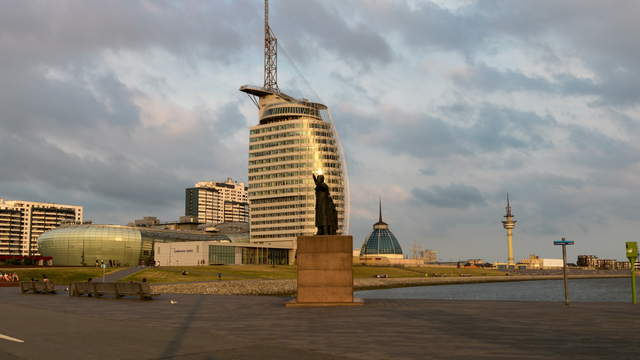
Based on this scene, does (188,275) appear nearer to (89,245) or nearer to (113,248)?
(113,248)

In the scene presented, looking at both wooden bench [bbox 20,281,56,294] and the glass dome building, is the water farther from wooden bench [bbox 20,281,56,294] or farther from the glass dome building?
the glass dome building

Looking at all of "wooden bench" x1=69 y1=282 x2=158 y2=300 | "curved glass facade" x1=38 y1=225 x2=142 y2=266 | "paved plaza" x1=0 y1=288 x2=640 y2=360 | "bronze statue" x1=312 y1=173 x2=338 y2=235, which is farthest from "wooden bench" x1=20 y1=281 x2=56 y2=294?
"curved glass facade" x1=38 y1=225 x2=142 y2=266

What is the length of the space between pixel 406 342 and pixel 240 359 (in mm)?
5263

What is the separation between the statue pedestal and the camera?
104 feet

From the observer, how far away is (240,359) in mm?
13750

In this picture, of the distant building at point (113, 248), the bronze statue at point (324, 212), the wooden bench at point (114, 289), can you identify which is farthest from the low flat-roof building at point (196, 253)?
the bronze statue at point (324, 212)

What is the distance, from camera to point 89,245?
173750 mm

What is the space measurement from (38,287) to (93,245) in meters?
137

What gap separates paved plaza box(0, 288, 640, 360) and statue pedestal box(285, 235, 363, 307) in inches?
92.2

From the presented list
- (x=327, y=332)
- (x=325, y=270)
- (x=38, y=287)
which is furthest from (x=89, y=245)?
(x=327, y=332)

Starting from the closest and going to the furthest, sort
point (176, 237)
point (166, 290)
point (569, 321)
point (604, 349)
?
point (604, 349), point (569, 321), point (166, 290), point (176, 237)

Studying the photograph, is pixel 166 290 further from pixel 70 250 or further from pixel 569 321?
pixel 70 250

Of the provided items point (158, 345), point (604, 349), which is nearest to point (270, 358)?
point (158, 345)

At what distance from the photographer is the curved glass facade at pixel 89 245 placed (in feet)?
570
